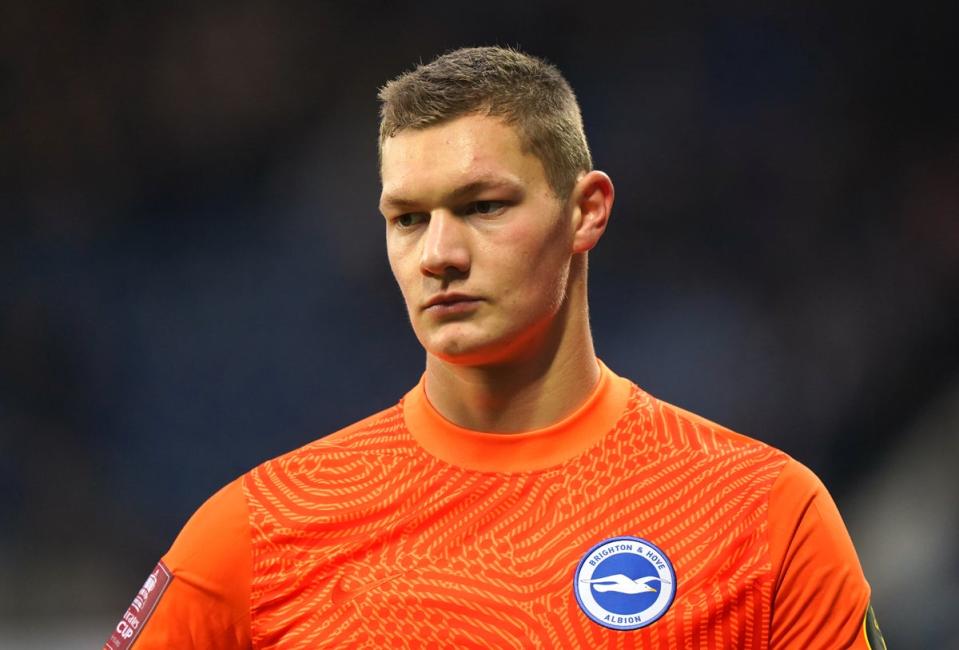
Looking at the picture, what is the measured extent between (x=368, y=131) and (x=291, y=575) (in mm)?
3644

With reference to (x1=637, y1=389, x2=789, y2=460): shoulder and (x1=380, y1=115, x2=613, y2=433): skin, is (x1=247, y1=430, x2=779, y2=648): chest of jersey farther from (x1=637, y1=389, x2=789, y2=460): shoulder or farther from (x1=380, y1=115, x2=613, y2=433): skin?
(x1=380, y1=115, x2=613, y2=433): skin

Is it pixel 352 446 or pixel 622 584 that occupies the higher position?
pixel 352 446

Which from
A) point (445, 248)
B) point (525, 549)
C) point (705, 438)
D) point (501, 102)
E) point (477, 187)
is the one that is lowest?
point (525, 549)

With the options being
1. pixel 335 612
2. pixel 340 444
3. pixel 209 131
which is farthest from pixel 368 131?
pixel 335 612

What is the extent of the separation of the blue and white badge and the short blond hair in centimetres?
77

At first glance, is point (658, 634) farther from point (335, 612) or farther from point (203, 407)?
point (203, 407)

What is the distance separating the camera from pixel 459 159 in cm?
268

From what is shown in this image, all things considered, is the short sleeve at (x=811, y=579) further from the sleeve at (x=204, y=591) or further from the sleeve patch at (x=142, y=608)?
the sleeve patch at (x=142, y=608)

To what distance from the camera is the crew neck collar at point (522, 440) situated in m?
2.83

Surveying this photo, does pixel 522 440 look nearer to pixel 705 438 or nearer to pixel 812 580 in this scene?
pixel 705 438

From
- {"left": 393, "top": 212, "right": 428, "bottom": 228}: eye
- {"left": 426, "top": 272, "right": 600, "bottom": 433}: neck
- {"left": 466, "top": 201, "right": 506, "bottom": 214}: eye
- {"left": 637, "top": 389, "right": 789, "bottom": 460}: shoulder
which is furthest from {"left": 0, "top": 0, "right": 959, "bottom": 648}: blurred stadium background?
{"left": 466, "top": 201, "right": 506, "bottom": 214}: eye

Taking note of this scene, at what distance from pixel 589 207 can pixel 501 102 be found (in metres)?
0.33

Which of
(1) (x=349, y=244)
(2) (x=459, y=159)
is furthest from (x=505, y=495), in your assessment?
(1) (x=349, y=244)

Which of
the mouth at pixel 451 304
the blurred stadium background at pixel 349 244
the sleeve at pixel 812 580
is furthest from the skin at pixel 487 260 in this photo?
the blurred stadium background at pixel 349 244
